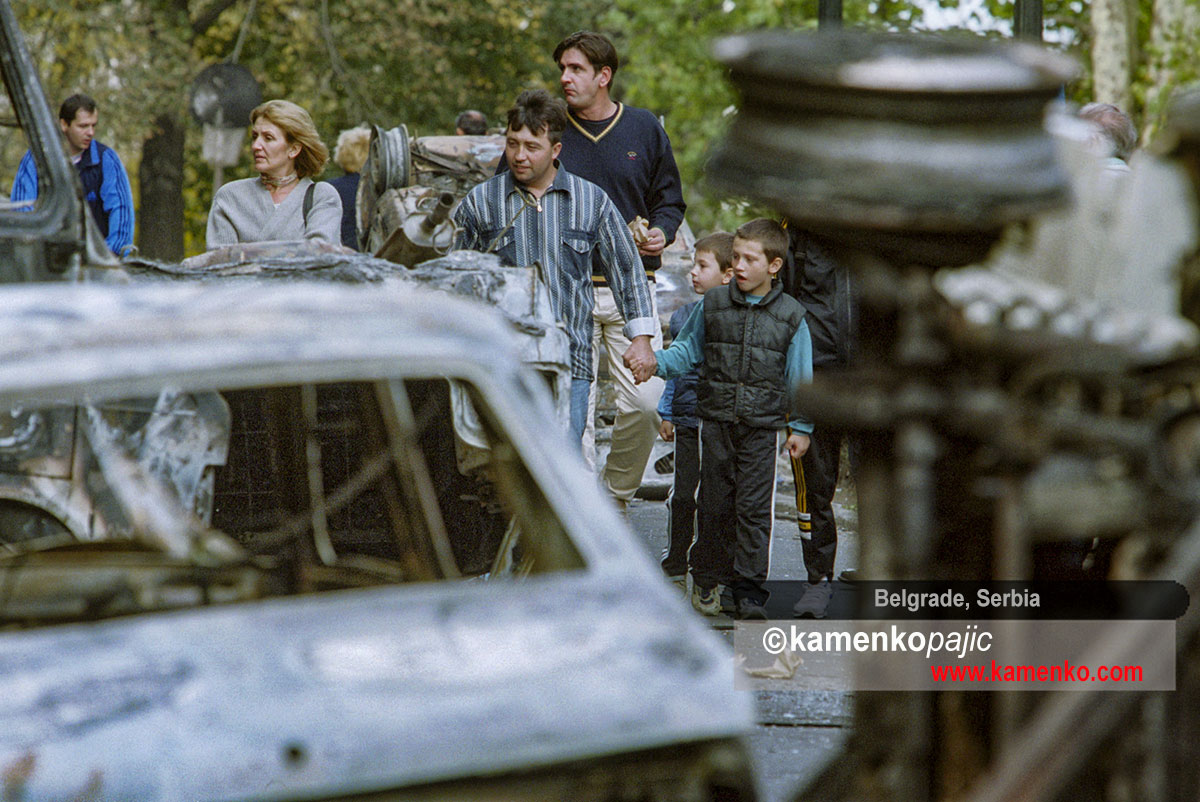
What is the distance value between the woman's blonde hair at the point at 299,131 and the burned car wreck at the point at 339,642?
3.40m

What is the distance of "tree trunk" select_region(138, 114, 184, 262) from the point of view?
19.6 m

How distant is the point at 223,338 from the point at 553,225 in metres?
3.60

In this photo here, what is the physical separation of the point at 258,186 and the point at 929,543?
4468 mm

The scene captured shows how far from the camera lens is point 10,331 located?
6.84 ft

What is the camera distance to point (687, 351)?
5.64 metres

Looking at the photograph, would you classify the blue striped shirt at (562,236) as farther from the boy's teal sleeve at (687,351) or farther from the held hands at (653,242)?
the held hands at (653,242)

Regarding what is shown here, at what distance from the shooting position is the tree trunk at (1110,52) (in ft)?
61.7

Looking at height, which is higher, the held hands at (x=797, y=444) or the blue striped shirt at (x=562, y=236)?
the blue striped shirt at (x=562, y=236)

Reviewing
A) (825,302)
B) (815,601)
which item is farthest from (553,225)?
(815,601)

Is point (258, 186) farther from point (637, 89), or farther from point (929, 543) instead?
point (637, 89)

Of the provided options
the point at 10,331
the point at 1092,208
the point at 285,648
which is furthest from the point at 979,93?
the point at 10,331

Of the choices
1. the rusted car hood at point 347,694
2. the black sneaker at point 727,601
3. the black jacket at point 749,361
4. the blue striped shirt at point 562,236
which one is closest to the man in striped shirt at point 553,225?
the blue striped shirt at point 562,236

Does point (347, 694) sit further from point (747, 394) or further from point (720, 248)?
point (720, 248)

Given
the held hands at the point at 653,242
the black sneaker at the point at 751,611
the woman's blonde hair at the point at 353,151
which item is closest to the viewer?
the black sneaker at the point at 751,611
